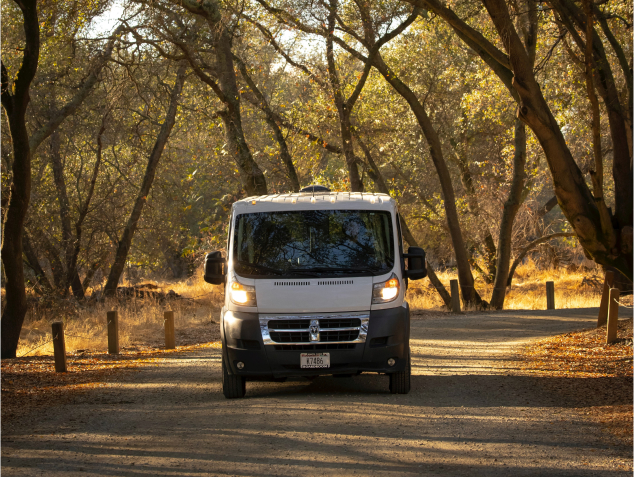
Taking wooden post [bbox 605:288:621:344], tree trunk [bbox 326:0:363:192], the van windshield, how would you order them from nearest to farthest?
the van windshield, wooden post [bbox 605:288:621:344], tree trunk [bbox 326:0:363:192]

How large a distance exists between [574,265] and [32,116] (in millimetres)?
25055

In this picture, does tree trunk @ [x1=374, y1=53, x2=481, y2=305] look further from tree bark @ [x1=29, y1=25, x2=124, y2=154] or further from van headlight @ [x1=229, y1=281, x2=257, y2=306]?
van headlight @ [x1=229, y1=281, x2=257, y2=306]

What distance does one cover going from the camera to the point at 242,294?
8250mm

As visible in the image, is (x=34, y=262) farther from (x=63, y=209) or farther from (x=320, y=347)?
(x=320, y=347)

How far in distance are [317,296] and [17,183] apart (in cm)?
776

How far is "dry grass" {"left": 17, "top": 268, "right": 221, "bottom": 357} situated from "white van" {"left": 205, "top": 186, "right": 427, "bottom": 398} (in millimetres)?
7621

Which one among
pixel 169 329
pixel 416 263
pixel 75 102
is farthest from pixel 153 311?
pixel 416 263

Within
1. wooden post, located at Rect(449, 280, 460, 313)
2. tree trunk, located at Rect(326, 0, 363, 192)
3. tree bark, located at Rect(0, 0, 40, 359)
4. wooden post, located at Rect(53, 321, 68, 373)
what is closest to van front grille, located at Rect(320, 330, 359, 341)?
wooden post, located at Rect(53, 321, 68, 373)

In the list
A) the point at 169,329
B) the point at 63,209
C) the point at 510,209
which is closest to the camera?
the point at 169,329

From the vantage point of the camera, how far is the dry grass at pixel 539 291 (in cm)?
2539

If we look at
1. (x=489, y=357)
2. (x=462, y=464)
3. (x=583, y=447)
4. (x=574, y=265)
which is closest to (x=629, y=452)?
(x=583, y=447)

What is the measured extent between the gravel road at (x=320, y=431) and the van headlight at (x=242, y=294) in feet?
3.78

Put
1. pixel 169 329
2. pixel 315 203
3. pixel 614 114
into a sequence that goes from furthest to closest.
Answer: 1. pixel 169 329
2. pixel 614 114
3. pixel 315 203

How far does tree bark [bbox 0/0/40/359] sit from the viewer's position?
1295 cm
